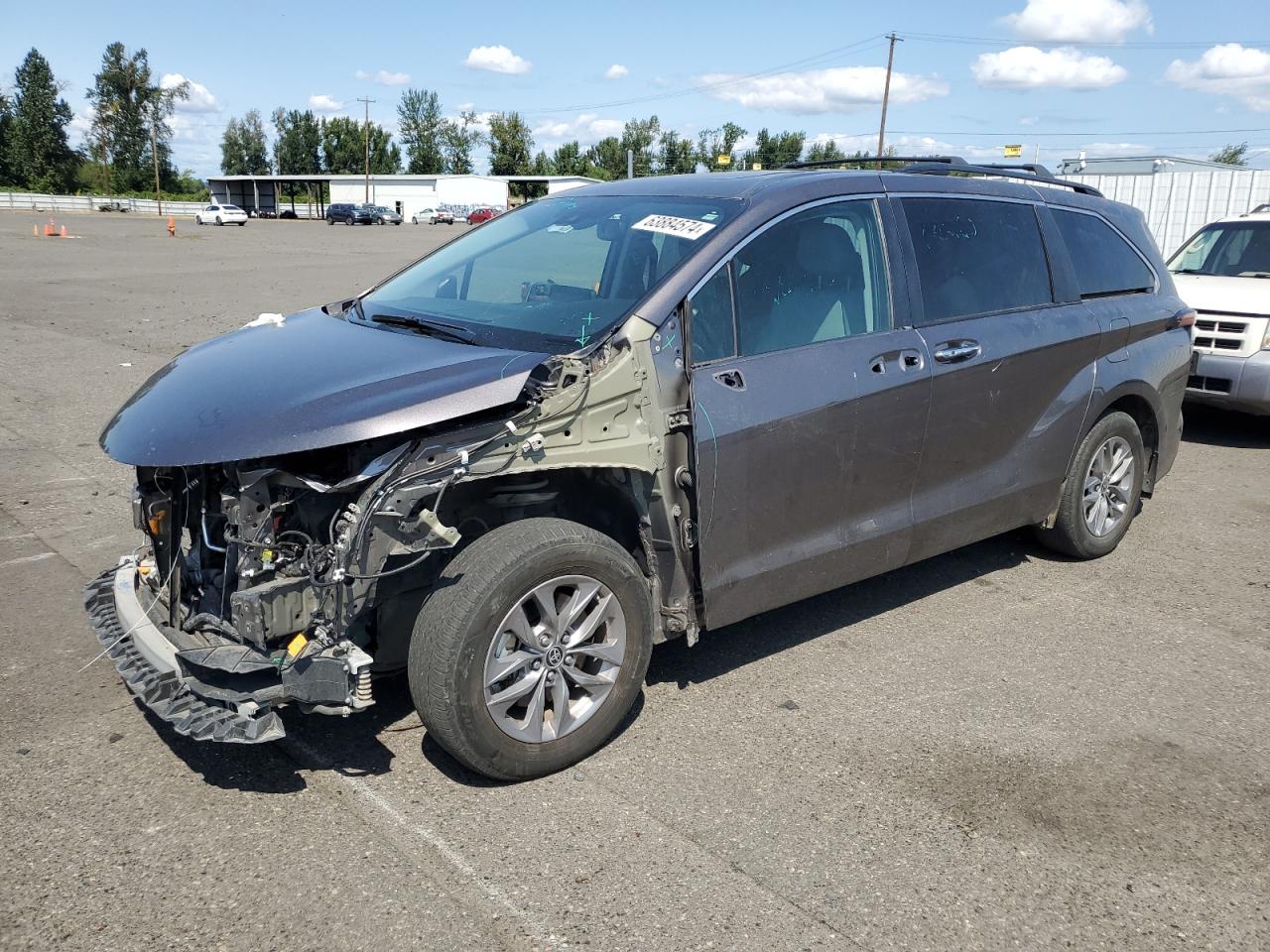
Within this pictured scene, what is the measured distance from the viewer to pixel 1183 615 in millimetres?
5016

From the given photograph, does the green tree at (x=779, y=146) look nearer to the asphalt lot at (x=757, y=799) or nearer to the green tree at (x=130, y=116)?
the green tree at (x=130, y=116)

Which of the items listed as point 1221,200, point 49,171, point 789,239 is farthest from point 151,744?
point 49,171

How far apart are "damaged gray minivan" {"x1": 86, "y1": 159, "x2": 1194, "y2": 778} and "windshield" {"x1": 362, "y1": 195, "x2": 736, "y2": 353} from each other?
0.02 metres

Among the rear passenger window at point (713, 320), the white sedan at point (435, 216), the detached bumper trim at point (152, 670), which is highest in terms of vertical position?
the white sedan at point (435, 216)

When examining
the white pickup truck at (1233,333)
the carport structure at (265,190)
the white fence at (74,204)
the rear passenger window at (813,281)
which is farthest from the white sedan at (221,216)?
the rear passenger window at (813,281)

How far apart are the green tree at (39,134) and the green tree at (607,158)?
170ft

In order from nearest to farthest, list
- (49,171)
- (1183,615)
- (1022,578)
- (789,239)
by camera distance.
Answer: (789,239) → (1183,615) → (1022,578) → (49,171)

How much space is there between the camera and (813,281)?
411 centimetres

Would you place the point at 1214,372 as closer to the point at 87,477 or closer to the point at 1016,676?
the point at 1016,676

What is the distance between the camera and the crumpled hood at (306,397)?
308 centimetres

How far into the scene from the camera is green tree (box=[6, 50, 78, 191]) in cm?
9894

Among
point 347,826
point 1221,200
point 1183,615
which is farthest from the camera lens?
point 1221,200

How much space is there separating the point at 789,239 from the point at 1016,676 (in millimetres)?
2013

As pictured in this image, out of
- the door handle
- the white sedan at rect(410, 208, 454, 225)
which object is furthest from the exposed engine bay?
the white sedan at rect(410, 208, 454, 225)
